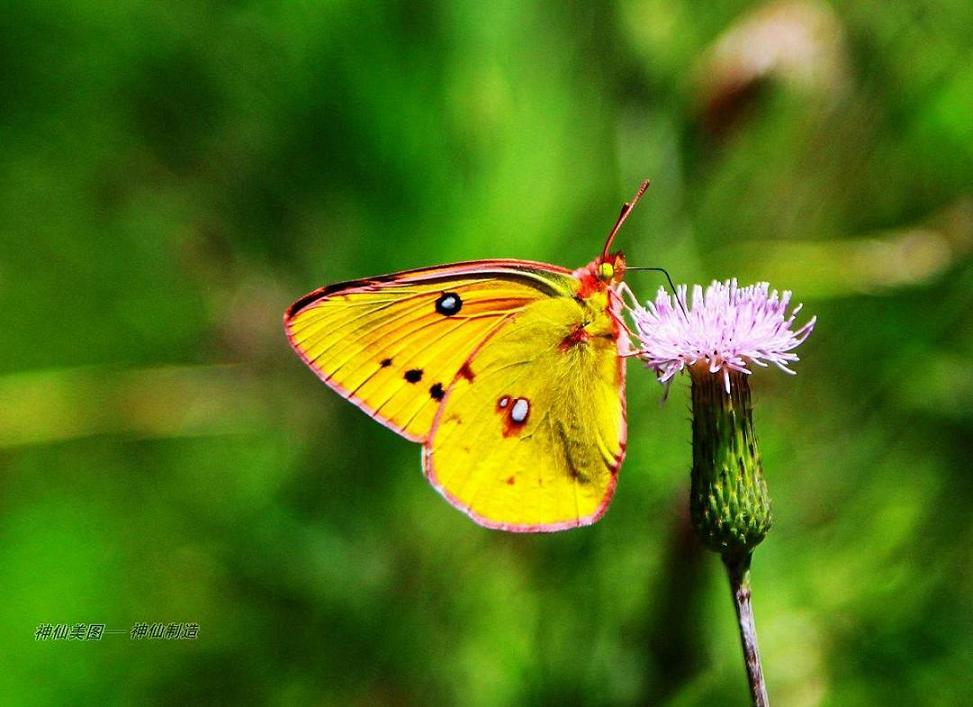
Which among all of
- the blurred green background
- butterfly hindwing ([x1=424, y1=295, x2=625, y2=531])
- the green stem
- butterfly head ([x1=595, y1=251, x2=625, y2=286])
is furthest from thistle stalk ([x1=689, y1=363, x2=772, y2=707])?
the blurred green background

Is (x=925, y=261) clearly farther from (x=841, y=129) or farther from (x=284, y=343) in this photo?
(x=284, y=343)

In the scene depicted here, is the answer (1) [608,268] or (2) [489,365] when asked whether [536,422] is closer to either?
(2) [489,365]

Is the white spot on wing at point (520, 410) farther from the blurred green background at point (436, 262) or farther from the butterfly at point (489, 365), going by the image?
the blurred green background at point (436, 262)

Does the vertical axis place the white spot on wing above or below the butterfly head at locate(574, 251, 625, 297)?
below

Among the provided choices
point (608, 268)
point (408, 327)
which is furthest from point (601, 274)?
point (408, 327)

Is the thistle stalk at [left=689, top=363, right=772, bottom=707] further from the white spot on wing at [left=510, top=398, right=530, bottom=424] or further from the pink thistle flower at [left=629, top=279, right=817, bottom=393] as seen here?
the white spot on wing at [left=510, top=398, right=530, bottom=424]

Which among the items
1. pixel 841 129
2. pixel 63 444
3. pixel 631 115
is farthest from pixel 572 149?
pixel 63 444

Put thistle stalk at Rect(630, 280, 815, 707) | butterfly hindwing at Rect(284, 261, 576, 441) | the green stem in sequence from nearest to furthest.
A: 1. the green stem
2. thistle stalk at Rect(630, 280, 815, 707)
3. butterfly hindwing at Rect(284, 261, 576, 441)
